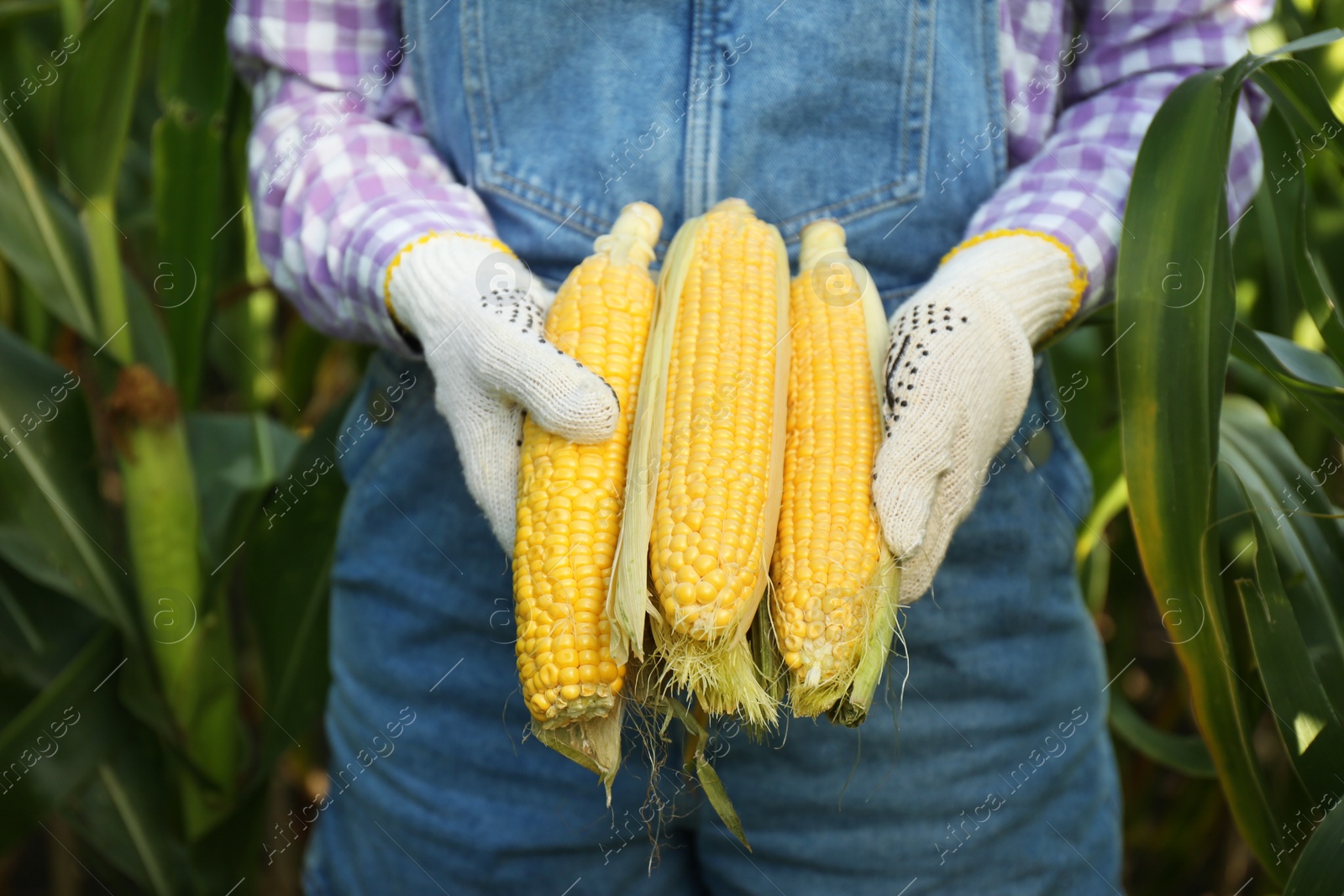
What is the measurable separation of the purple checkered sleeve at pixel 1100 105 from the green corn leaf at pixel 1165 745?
27.8 inches

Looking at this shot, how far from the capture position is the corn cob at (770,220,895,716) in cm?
57

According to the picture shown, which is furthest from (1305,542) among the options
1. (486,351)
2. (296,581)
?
(296,581)

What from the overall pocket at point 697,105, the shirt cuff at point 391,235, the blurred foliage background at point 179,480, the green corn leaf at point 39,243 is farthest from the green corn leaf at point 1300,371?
the green corn leaf at point 39,243

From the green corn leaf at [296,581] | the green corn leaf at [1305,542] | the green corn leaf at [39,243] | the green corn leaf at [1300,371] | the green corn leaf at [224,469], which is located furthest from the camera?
the green corn leaf at [224,469]

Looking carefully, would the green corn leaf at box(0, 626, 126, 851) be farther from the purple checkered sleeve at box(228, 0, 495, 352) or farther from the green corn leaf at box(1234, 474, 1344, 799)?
the green corn leaf at box(1234, 474, 1344, 799)

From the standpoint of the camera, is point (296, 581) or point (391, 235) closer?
point (391, 235)

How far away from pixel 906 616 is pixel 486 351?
14.3 inches

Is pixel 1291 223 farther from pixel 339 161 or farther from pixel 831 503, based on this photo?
pixel 339 161

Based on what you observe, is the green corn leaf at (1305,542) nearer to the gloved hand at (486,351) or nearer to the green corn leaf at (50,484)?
the gloved hand at (486,351)

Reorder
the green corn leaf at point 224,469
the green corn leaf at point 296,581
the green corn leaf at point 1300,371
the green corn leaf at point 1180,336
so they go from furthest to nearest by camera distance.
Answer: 1. the green corn leaf at point 224,469
2. the green corn leaf at point 296,581
3. the green corn leaf at point 1300,371
4. the green corn leaf at point 1180,336

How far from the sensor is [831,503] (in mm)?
595

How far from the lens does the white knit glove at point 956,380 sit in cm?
60

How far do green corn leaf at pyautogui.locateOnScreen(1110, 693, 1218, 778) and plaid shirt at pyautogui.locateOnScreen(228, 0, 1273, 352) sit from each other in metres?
0.71

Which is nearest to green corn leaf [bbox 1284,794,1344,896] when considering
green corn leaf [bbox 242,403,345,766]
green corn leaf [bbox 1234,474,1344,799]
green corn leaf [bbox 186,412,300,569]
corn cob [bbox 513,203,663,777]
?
green corn leaf [bbox 1234,474,1344,799]
